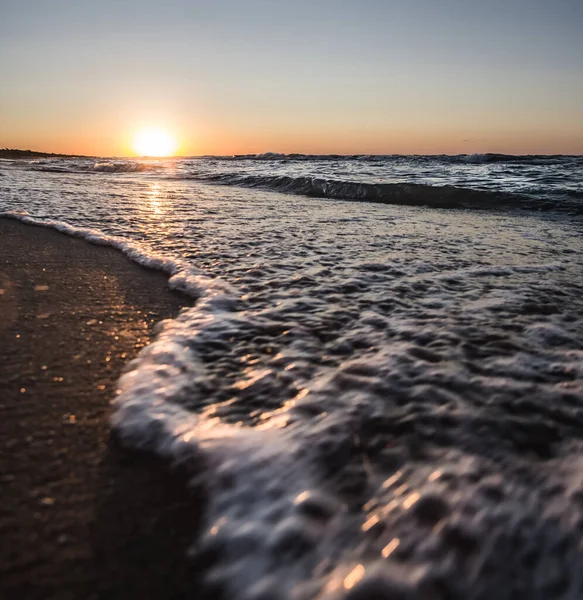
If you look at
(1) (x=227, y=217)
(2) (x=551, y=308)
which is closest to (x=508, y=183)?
(1) (x=227, y=217)

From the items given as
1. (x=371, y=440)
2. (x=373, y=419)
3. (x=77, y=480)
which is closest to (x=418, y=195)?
(x=373, y=419)

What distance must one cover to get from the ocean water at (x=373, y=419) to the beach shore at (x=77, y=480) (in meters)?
0.09

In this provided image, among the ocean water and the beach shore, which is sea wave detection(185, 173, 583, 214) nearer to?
the ocean water

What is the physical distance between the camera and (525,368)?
2061 millimetres

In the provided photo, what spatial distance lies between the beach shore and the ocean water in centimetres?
9

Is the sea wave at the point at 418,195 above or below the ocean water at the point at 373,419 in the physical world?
above

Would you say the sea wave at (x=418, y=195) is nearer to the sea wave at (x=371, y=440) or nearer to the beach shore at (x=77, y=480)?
the sea wave at (x=371, y=440)

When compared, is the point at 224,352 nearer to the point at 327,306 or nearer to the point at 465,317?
the point at 327,306

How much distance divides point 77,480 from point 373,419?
0.97 metres

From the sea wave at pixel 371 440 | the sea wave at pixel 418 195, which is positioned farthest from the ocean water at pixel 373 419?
the sea wave at pixel 418 195

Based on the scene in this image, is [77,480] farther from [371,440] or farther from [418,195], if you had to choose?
[418,195]

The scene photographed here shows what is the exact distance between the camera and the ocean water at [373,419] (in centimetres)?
115

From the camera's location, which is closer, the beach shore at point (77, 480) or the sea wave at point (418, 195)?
the beach shore at point (77, 480)

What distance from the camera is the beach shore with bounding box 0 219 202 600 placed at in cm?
108
